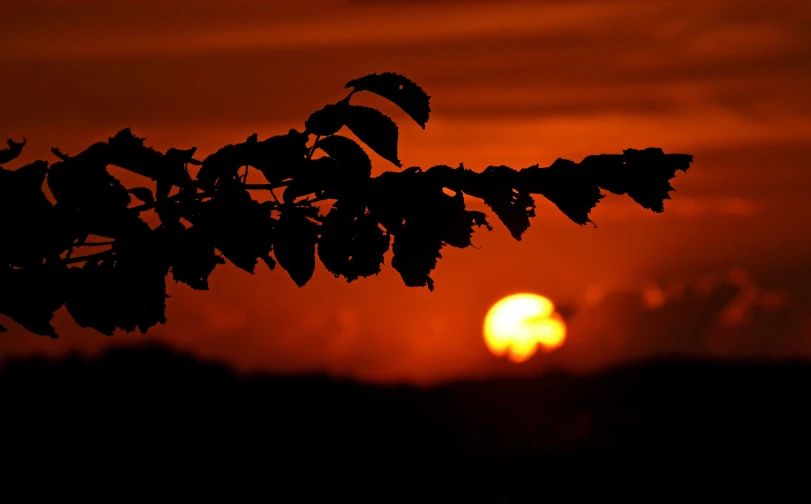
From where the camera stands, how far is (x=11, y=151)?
375cm

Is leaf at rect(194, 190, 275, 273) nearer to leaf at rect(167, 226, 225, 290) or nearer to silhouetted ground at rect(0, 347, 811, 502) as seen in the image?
leaf at rect(167, 226, 225, 290)

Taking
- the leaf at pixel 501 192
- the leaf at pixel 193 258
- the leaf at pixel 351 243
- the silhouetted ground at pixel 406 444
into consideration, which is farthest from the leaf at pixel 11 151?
the silhouetted ground at pixel 406 444

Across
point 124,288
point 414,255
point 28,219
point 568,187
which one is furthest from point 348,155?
point 28,219

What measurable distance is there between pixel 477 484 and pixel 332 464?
198 inches

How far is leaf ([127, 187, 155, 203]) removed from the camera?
12.5ft

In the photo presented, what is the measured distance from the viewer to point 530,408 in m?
34.8

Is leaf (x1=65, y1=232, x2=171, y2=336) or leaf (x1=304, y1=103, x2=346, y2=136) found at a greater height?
leaf (x1=304, y1=103, x2=346, y2=136)

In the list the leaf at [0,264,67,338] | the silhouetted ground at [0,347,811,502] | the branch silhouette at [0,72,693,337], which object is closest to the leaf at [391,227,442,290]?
the branch silhouette at [0,72,693,337]

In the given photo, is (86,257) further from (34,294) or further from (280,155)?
(280,155)

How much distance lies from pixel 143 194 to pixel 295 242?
0.56 m

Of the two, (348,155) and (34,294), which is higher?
(348,155)

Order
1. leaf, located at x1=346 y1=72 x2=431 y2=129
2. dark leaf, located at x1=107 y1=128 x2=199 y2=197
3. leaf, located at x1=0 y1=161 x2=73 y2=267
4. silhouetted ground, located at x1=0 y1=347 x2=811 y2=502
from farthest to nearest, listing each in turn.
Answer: silhouetted ground, located at x1=0 y1=347 x2=811 y2=502 → leaf, located at x1=346 y1=72 x2=431 y2=129 → dark leaf, located at x1=107 y1=128 x2=199 y2=197 → leaf, located at x1=0 y1=161 x2=73 y2=267

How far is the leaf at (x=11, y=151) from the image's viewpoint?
3.73 m

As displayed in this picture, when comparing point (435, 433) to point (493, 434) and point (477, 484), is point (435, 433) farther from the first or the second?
point (477, 484)
